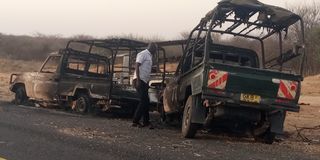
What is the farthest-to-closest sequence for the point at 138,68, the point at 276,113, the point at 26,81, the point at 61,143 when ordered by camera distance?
the point at 26,81, the point at 138,68, the point at 276,113, the point at 61,143

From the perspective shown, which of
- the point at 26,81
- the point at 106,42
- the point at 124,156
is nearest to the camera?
the point at 124,156

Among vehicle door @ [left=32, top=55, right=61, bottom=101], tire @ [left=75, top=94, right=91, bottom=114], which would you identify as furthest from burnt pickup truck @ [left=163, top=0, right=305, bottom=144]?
vehicle door @ [left=32, top=55, right=61, bottom=101]

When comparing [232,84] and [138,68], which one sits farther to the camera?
[138,68]

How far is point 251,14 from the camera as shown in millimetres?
11016

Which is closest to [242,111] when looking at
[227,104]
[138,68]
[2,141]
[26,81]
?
[227,104]

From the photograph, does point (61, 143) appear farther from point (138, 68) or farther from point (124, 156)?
point (138, 68)

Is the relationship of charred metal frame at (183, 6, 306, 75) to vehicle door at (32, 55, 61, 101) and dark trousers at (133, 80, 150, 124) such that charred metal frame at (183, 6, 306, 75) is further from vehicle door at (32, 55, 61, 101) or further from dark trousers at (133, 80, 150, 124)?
vehicle door at (32, 55, 61, 101)

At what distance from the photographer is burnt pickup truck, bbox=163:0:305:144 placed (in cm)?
962

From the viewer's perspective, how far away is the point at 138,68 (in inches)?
470

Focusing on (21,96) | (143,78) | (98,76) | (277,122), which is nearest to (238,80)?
(277,122)

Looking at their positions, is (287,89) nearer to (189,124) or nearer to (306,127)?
(189,124)

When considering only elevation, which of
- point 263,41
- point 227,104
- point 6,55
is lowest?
point 6,55

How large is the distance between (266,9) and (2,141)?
17.1ft

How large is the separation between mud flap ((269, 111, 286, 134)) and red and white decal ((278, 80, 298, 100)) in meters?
0.51
